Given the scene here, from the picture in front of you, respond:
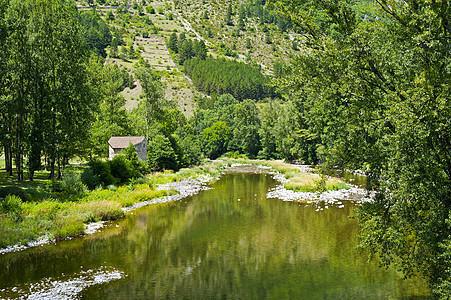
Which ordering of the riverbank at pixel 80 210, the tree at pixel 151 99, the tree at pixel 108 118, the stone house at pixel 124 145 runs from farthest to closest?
1. the tree at pixel 151 99
2. the tree at pixel 108 118
3. the stone house at pixel 124 145
4. the riverbank at pixel 80 210

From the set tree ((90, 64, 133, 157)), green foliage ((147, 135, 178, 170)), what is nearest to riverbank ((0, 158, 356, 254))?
green foliage ((147, 135, 178, 170))

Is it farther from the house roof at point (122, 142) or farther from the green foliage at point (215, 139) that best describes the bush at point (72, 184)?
the green foliage at point (215, 139)

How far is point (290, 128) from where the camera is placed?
270 feet

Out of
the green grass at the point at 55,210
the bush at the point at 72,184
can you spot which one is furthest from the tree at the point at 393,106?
the bush at the point at 72,184

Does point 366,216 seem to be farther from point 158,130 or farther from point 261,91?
point 261,91

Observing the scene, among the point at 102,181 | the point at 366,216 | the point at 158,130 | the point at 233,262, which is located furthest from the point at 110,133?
the point at 366,216

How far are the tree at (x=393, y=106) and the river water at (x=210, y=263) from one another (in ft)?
17.1

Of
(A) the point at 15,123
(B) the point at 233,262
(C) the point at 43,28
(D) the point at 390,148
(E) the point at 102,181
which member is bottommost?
(B) the point at 233,262

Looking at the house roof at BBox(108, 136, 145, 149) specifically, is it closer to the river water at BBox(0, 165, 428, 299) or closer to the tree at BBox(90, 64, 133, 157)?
the tree at BBox(90, 64, 133, 157)

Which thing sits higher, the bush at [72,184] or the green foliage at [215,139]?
the green foliage at [215,139]

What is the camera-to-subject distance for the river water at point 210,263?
16.6 meters

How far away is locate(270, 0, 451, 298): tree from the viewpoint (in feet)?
37.1

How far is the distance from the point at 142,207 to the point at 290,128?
53.7 metres

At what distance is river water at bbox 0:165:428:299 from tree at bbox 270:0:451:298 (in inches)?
205
